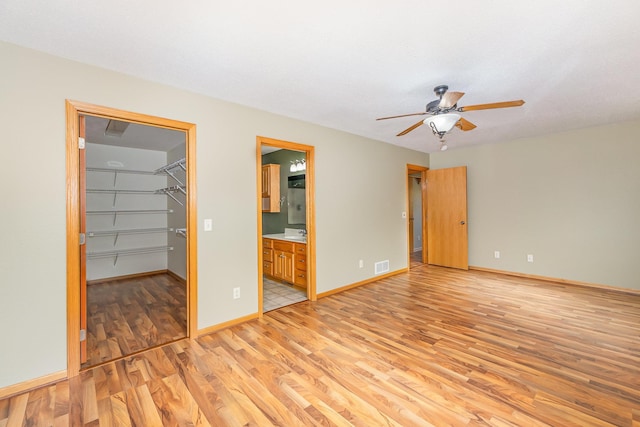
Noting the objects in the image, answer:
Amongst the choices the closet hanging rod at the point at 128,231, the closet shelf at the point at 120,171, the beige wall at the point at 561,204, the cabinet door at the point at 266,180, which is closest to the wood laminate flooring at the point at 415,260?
the beige wall at the point at 561,204

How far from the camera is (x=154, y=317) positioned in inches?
128

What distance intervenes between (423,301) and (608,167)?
3396mm

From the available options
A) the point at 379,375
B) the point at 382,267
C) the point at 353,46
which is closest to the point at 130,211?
the point at 382,267

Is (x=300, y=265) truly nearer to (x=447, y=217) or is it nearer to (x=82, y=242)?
(x=82, y=242)

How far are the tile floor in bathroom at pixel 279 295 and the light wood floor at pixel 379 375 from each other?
0.90 ft

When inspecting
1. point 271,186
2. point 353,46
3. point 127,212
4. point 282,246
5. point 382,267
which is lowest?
point 382,267

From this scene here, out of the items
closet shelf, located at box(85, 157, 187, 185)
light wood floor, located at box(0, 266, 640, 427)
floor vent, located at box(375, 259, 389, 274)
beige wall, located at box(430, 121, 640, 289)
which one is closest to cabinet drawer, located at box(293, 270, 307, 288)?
light wood floor, located at box(0, 266, 640, 427)

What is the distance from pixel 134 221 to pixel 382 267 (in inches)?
182

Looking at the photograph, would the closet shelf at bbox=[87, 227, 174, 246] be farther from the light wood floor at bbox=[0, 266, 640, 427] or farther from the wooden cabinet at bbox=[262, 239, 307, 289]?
the light wood floor at bbox=[0, 266, 640, 427]

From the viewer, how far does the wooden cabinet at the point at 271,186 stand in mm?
5211

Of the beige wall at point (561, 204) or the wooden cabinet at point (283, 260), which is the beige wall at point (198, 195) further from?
the beige wall at point (561, 204)

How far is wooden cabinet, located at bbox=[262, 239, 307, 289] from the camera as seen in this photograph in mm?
4020

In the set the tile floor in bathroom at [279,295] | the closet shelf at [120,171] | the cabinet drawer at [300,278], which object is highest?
the closet shelf at [120,171]

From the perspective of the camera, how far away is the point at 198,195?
275cm
